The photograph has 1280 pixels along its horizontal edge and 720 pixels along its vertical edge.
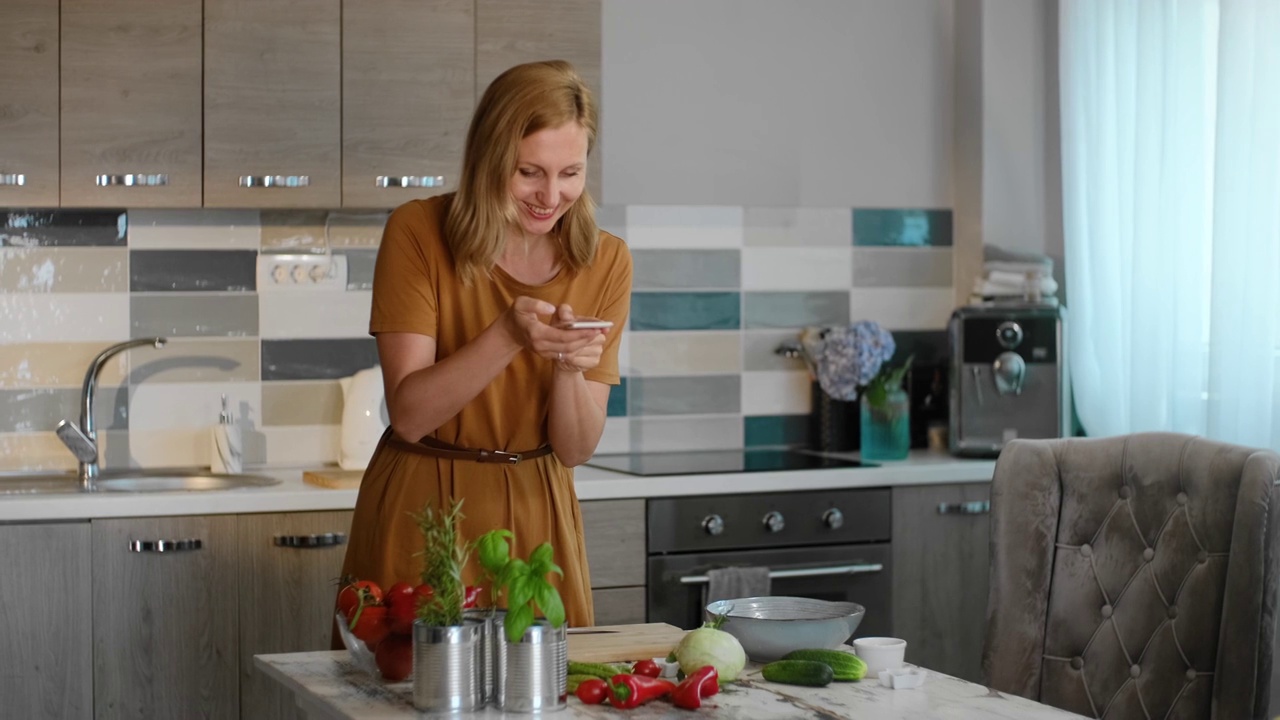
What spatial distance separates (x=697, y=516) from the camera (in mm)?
3434

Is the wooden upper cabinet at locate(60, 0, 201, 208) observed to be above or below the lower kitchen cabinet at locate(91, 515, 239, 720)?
above

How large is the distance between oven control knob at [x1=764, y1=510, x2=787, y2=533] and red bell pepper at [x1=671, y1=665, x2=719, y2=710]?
1.80 m

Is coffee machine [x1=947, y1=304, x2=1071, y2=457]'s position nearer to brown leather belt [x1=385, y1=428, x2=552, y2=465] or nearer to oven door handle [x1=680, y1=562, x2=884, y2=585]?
oven door handle [x1=680, y1=562, x2=884, y2=585]

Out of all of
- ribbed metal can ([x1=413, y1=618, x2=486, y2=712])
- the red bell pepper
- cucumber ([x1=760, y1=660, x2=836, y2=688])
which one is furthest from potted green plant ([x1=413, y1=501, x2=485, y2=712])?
cucumber ([x1=760, y1=660, x2=836, y2=688])

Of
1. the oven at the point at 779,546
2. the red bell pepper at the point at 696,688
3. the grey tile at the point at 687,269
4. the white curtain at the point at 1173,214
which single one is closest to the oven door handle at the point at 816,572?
the oven at the point at 779,546

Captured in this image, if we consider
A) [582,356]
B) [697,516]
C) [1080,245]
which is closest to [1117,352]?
[1080,245]

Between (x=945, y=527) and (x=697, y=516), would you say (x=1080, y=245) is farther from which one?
(x=697, y=516)

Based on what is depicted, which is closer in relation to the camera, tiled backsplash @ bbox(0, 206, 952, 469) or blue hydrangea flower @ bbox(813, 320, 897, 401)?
tiled backsplash @ bbox(0, 206, 952, 469)

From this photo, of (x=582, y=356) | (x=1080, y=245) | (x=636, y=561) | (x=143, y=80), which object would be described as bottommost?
(x=636, y=561)

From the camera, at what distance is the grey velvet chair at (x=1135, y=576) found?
86.6 inches

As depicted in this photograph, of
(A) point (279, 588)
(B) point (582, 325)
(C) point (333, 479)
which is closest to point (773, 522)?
(C) point (333, 479)

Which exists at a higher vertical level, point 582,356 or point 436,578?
point 582,356

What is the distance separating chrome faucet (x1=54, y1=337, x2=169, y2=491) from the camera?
3.46 meters

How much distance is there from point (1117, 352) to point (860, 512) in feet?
2.70
